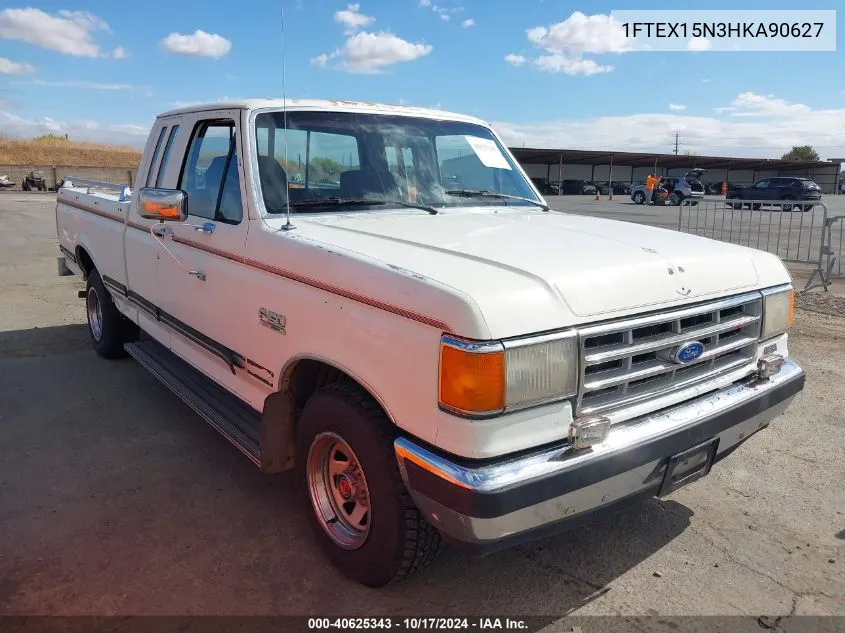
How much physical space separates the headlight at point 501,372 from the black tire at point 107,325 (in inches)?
174

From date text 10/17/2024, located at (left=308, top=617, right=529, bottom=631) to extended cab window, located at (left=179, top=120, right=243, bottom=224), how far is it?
1919 mm

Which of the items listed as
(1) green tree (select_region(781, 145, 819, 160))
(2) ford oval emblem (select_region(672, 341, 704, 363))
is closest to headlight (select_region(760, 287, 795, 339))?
(2) ford oval emblem (select_region(672, 341, 704, 363))

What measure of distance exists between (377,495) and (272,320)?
973 mm

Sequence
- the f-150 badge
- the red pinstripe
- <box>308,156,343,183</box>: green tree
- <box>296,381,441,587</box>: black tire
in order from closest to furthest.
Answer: the red pinstripe
<box>296,381,441,587</box>: black tire
the f-150 badge
<box>308,156,343,183</box>: green tree

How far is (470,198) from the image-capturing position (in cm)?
394

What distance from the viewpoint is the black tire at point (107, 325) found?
5.68 m

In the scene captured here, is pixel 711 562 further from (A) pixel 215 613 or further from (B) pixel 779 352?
(A) pixel 215 613

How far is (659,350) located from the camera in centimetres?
255

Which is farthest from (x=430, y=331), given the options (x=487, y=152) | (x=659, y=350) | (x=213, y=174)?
(x=487, y=152)

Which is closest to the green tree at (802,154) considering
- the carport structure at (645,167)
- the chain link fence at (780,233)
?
the carport structure at (645,167)

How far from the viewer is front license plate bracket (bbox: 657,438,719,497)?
2.58m

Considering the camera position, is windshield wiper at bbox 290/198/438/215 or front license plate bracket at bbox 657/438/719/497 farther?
windshield wiper at bbox 290/198/438/215

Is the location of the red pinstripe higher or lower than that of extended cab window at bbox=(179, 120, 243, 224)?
lower

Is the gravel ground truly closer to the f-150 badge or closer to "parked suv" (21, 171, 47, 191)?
the f-150 badge
